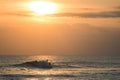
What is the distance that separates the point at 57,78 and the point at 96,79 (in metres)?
4.50

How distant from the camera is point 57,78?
42562 mm

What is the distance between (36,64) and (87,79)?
26480 mm

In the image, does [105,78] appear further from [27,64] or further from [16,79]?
[27,64]

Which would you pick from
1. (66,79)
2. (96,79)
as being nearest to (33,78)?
(66,79)

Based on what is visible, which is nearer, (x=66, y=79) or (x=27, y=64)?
(x=66, y=79)

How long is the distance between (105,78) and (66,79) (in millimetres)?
4699

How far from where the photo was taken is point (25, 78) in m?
43.1

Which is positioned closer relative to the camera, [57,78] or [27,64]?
[57,78]

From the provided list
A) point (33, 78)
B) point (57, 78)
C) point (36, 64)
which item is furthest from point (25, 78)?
point (36, 64)

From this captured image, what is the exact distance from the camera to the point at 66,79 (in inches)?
1640

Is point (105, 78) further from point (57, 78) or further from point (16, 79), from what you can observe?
point (16, 79)

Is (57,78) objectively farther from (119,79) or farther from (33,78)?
(119,79)

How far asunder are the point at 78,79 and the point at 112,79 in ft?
12.6

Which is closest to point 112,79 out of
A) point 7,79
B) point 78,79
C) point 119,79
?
point 119,79
